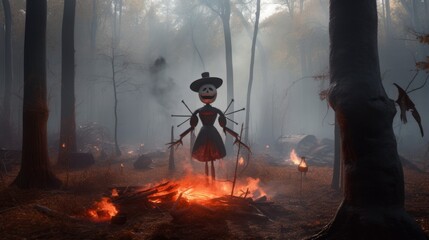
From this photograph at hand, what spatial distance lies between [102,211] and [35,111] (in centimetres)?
356

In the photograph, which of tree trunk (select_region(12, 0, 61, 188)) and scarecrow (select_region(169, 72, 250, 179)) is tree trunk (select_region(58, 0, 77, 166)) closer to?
tree trunk (select_region(12, 0, 61, 188))

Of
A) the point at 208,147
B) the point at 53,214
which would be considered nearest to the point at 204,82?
the point at 208,147

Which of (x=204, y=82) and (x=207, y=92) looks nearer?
(x=207, y=92)

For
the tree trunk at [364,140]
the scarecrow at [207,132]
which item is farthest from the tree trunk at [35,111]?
the tree trunk at [364,140]

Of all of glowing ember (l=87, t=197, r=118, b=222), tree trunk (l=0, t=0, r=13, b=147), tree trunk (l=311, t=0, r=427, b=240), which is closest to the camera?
tree trunk (l=311, t=0, r=427, b=240)

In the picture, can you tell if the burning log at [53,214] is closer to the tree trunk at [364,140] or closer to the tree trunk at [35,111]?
the tree trunk at [35,111]

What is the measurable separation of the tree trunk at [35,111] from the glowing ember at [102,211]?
2.17 meters

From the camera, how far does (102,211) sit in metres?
5.66

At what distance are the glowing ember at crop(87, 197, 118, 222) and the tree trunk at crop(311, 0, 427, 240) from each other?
3878mm

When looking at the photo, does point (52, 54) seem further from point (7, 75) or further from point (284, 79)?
point (284, 79)

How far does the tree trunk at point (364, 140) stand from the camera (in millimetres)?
3115

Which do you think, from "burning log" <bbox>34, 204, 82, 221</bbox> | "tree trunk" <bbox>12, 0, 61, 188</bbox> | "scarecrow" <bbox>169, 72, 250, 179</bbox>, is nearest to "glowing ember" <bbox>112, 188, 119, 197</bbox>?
"burning log" <bbox>34, 204, 82, 221</bbox>

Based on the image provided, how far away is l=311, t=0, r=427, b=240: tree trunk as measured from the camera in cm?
312

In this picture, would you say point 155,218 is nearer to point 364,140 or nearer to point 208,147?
point 208,147
